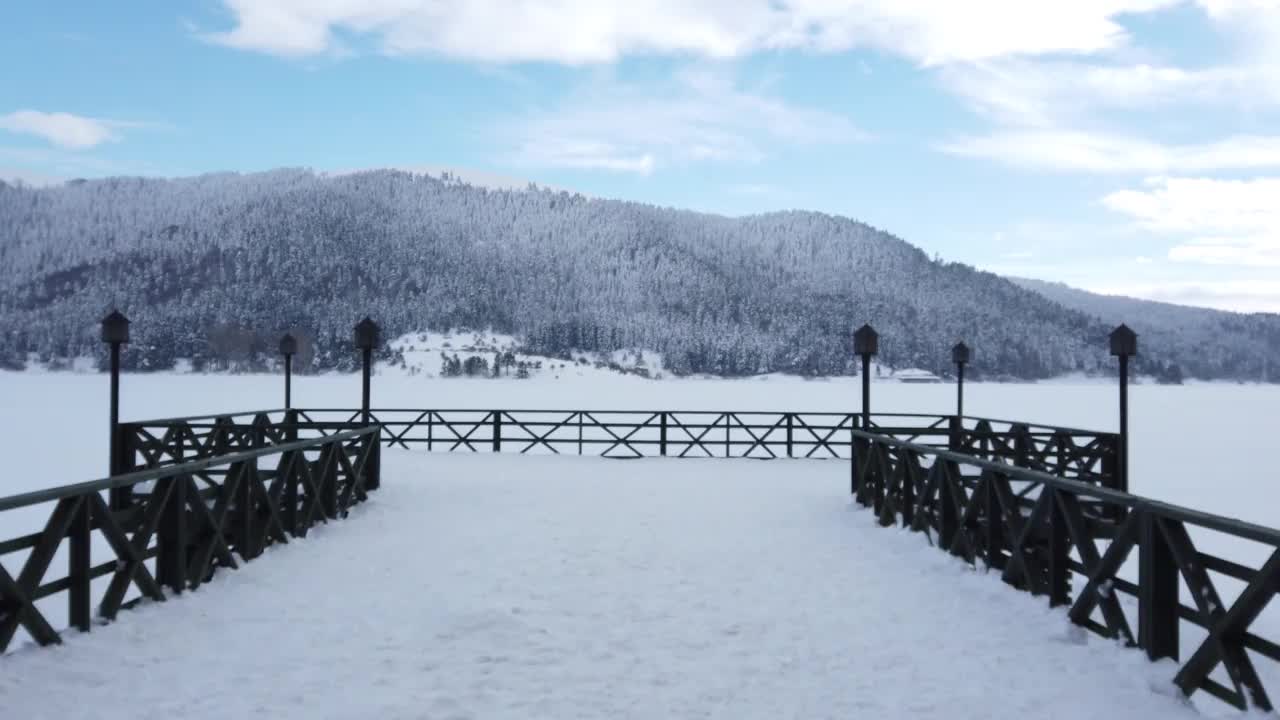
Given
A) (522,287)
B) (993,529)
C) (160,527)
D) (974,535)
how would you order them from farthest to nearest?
(522,287)
(974,535)
(993,529)
(160,527)

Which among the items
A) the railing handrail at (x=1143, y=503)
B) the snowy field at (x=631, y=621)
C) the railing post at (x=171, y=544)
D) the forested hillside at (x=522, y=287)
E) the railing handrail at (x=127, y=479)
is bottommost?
the snowy field at (x=631, y=621)

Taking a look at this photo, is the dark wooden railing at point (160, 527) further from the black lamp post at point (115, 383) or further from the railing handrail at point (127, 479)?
the black lamp post at point (115, 383)

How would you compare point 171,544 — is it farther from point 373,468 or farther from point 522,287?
point 522,287

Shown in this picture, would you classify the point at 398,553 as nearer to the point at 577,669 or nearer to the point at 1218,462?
the point at 577,669

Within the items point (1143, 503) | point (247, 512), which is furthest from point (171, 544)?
point (1143, 503)

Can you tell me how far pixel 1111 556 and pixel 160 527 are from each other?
6661 mm

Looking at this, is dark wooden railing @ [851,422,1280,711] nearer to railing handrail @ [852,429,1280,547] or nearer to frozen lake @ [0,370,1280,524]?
railing handrail @ [852,429,1280,547]

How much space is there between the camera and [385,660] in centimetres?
521

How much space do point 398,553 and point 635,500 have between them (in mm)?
4435

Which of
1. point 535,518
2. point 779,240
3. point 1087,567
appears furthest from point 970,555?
point 779,240

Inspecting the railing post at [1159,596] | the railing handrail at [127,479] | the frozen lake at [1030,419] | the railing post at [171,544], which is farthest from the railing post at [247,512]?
the frozen lake at [1030,419]

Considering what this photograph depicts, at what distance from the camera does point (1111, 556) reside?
5.36 m

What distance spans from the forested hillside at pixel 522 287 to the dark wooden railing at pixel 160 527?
422 ft

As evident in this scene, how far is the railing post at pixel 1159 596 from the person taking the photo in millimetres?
5059
